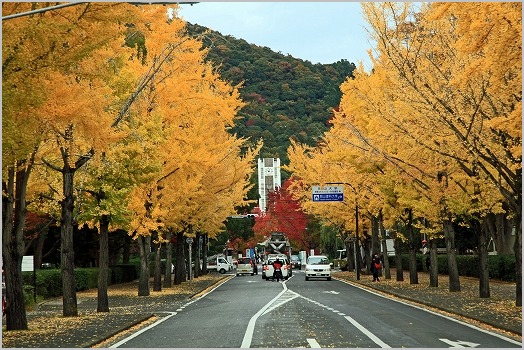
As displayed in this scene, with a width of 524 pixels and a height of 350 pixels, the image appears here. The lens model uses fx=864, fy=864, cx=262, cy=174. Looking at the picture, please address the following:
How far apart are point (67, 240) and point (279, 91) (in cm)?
11419

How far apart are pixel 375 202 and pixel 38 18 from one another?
102 ft

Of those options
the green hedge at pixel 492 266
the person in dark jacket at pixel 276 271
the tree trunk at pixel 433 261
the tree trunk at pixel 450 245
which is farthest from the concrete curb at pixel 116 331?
the person in dark jacket at pixel 276 271

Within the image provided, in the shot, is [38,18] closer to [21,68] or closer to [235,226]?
[21,68]

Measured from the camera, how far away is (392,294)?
1455 inches

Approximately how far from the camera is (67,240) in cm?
2462

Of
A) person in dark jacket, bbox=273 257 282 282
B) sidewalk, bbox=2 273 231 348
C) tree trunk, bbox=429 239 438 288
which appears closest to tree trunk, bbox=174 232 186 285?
person in dark jacket, bbox=273 257 282 282

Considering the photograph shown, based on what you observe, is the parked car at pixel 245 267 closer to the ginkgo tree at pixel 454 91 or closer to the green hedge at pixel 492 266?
the green hedge at pixel 492 266

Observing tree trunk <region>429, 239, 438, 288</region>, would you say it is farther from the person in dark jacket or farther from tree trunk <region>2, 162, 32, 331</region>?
tree trunk <region>2, 162, 32, 331</region>

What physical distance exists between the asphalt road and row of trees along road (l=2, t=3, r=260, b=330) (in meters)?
4.10

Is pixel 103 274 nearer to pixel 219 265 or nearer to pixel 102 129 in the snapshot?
pixel 102 129

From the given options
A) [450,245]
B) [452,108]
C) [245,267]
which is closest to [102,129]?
[452,108]

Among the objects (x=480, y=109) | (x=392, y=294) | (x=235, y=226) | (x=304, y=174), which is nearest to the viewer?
(x=480, y=109)

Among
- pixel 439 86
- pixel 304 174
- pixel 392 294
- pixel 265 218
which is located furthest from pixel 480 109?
pixel 265 218

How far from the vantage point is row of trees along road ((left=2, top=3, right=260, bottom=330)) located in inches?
600
